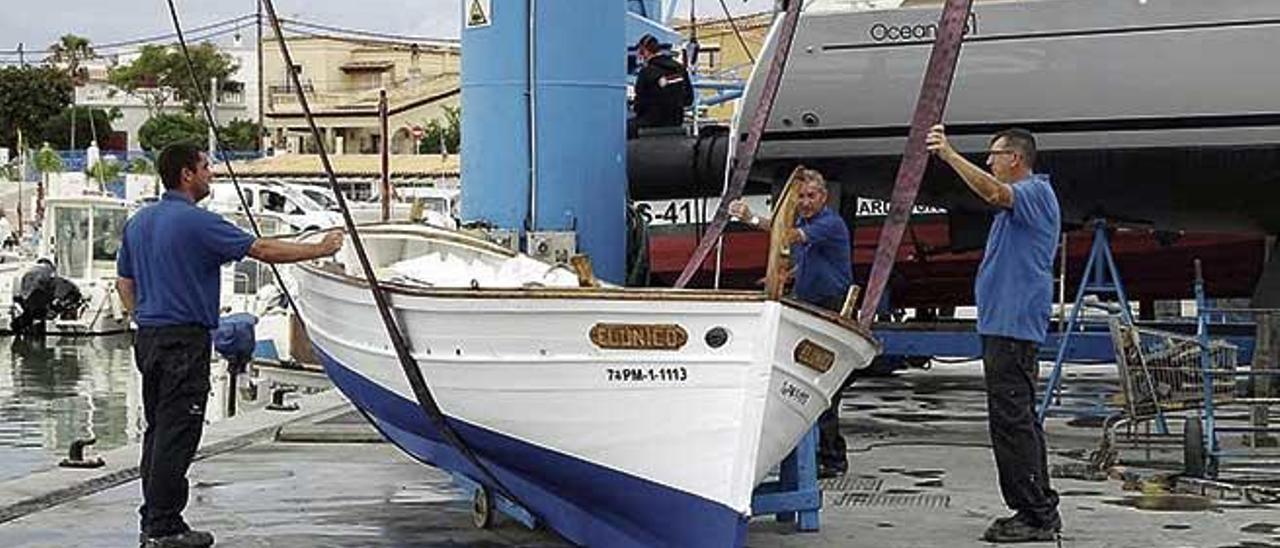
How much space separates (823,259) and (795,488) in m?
1.60

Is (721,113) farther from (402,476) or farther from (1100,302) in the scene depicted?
(402,476)

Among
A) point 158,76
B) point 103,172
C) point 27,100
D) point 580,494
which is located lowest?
point 580,494

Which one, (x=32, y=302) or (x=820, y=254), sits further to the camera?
(x=32, y=302)

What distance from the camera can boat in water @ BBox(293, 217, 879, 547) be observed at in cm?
738

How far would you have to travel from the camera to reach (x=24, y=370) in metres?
27.3

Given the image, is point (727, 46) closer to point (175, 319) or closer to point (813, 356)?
point (175, 319)

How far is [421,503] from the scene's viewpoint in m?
10.0

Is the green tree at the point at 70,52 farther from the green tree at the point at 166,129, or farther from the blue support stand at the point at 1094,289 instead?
the blue support stand at the point at 1094,289

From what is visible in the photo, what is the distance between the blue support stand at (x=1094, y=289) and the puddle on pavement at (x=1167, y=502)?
1.11m

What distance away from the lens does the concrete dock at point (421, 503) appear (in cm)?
887

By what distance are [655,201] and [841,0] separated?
2.00m

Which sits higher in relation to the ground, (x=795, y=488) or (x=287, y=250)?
(x=287, y=250)

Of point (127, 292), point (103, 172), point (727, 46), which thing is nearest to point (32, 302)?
point (103, 172)

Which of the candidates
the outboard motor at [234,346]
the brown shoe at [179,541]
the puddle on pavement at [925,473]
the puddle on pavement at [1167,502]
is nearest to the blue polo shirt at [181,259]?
the brown shoe at [179,541]
